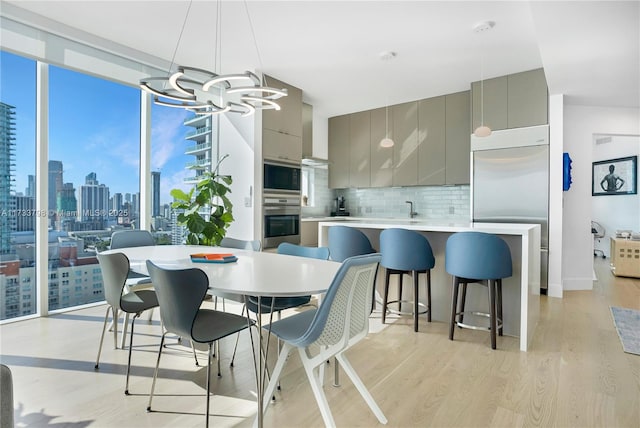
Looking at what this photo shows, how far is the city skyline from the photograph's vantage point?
3303 mm

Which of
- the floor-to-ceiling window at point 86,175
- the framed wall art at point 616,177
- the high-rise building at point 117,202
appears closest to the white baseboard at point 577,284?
the framed wall art at point 616,177

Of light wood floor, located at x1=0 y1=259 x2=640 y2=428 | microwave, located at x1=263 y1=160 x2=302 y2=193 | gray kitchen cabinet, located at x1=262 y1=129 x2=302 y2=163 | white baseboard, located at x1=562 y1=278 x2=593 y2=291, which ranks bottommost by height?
light wood floor, located at x1=0 y1=259 x2=640 y2=428

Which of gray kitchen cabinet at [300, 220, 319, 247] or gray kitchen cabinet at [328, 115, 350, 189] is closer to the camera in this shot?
gray kitchen cabinet at [300, 220, 319, 247]

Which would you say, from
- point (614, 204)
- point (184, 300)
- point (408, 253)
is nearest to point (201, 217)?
point (408, 253)

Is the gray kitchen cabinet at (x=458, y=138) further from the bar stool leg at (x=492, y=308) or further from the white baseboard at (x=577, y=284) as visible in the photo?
the bar stool leg at (x=492, y=308)

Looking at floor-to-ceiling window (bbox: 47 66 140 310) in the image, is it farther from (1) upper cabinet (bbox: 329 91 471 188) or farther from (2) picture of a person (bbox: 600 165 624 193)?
(2) picture of a person (bbox: 600 165 624 193)

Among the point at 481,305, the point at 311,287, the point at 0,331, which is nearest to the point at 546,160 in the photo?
the point at 481,305

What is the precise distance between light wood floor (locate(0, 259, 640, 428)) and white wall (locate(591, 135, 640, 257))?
523 centimetres

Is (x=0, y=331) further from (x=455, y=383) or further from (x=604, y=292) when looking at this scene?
(x=604, y=292)

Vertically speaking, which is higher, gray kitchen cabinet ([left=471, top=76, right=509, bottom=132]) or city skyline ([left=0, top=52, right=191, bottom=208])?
gray kitchen cabinet ([left=471, top=76, right=509, bottom=132])

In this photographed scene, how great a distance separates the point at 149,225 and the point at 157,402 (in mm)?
2677

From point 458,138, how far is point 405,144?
864 mm

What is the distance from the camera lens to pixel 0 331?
2.97 meters

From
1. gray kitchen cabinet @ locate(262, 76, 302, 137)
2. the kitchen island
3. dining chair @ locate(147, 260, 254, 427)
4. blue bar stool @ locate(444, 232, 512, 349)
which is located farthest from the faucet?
dining chair @ locate(147, 260, 254, 427)
